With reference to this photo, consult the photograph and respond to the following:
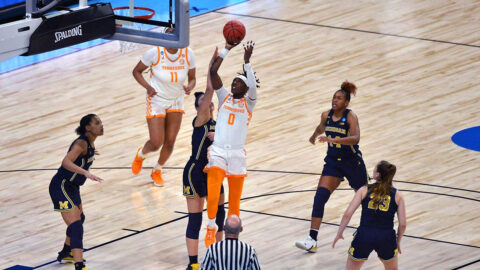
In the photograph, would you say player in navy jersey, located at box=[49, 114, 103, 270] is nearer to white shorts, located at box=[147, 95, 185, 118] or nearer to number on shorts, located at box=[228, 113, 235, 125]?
number on shorts, located at box=[228, 113, 235, 125]

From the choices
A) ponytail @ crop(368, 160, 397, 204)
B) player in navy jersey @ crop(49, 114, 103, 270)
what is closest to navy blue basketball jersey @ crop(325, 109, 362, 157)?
ponytail @ crop(368, 160, 397, 204)

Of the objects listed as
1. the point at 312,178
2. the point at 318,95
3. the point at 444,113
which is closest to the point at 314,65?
the point at 318,95

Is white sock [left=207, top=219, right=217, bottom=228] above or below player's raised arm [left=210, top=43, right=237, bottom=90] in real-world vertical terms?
below

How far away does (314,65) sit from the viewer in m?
17.0

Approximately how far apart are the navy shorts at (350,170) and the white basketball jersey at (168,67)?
2569 mm

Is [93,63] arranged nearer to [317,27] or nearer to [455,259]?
[317,27]

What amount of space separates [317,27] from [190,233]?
9.29 metres

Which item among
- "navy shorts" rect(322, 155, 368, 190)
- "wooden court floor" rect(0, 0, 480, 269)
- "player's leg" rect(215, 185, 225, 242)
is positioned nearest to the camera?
"player's leg" rect(215, 185, 225, 242)

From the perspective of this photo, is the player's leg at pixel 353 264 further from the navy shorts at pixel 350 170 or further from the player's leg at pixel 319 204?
the navy shorts at pixel 350 170

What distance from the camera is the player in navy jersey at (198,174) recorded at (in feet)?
33.7

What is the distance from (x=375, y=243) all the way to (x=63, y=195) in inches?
117

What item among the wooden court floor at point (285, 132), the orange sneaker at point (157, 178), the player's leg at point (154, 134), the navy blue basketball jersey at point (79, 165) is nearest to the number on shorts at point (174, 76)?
the player's leg at point (154, 134)

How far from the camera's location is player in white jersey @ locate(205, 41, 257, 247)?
33.7ft

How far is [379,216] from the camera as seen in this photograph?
367 inches
